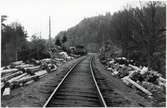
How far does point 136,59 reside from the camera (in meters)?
32.2

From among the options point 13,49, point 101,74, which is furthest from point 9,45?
point 101,74

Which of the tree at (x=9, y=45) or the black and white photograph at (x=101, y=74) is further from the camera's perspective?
the tree at (x=9, y=45)

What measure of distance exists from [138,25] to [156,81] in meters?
11.2

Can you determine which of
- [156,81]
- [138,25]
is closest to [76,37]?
[138,25]

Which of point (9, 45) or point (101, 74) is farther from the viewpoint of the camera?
point (9, 45)

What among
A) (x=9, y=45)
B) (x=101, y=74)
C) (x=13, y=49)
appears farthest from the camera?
(x=13, y=49)

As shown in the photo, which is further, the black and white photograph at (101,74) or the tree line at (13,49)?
the tree line at (13,49)

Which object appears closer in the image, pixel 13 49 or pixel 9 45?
pixel 9 45

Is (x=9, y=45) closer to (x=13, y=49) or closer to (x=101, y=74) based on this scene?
(x=13, y=49)

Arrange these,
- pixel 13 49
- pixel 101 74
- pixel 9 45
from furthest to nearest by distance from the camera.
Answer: pixel 13 49 < pixel 9 45 < pixel 101 74

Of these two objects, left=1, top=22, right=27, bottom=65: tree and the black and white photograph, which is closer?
the black and white photograph

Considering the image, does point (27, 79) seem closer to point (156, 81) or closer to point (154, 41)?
point (156, 81)

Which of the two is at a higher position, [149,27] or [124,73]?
[149,27]

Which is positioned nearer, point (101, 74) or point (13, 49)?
point (101, 74)
